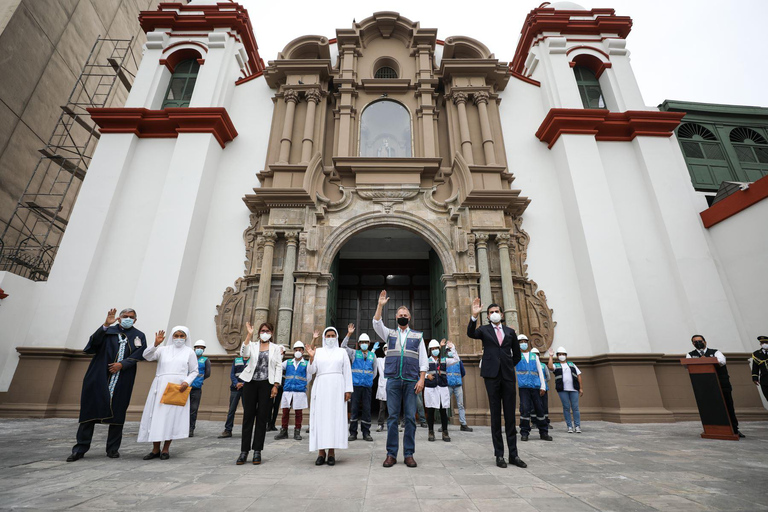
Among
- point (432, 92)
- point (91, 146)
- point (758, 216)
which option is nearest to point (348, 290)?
point (432, 92)

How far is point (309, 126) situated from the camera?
466 inches

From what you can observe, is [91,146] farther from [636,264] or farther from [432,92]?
[636,264]

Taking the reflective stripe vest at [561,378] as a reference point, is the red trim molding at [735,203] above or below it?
above

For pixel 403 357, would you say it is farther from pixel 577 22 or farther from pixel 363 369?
pixel 577 22

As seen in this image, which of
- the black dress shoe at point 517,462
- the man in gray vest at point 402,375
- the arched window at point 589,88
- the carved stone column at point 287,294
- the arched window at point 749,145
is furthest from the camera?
the arched window at point 589,88

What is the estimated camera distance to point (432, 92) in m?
12.5

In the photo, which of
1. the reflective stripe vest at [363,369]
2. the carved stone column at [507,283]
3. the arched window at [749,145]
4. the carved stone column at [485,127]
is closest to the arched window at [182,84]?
the carved stone column at [485,127]

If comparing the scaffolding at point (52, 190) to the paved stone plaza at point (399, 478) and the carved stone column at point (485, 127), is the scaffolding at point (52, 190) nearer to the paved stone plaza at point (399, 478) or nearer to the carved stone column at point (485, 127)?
the paved stone plaza at point (399, 478)

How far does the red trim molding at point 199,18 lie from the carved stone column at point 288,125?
3980mm

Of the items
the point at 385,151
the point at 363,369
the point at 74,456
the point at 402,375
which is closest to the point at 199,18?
the point at 385,151

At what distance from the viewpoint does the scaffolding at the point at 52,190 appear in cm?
1273

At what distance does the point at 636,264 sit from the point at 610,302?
68.1 inches

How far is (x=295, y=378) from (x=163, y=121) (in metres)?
9.36

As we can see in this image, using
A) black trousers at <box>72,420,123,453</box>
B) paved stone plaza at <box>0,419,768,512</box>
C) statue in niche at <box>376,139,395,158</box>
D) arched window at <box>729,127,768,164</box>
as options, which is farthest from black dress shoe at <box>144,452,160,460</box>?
arched window at <box>729,127,768,164</box>
